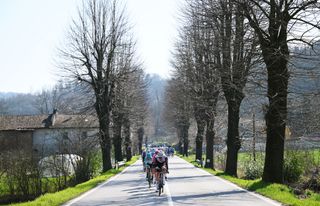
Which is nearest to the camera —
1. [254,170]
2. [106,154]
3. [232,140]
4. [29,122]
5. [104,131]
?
[254,170]

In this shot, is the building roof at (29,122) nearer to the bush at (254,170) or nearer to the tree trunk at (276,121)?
the bush at (254,170)

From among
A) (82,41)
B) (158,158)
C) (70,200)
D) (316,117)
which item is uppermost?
(82,41)

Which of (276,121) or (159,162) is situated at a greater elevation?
(276,121)

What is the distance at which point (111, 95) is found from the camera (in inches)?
1523

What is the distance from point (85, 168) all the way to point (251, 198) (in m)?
16.1

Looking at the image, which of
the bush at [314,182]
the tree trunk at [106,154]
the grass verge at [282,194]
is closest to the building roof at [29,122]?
the tree trunk at [106,154]

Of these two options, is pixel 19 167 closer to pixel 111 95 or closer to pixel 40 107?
pixel 111 95

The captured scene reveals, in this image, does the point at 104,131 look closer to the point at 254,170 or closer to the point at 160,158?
the point at 254,170

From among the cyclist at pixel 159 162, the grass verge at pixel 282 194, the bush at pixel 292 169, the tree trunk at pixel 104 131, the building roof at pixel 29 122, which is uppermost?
the building roof at pixel 29 122

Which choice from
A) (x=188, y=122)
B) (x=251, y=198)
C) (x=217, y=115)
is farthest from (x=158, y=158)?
(x=188, y=122)

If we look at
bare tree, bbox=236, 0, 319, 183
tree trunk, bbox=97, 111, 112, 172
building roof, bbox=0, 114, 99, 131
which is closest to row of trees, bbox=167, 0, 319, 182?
bare tree, bbox=236, 0, 319, 183

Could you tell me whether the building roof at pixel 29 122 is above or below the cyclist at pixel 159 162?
above

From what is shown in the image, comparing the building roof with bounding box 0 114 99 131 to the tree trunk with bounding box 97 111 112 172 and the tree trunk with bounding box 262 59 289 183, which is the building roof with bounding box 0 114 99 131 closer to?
the tree trunk with bounding box 97 111 112 172

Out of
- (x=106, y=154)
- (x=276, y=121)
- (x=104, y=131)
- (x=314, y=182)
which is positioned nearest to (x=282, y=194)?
(x=276, y=121)
